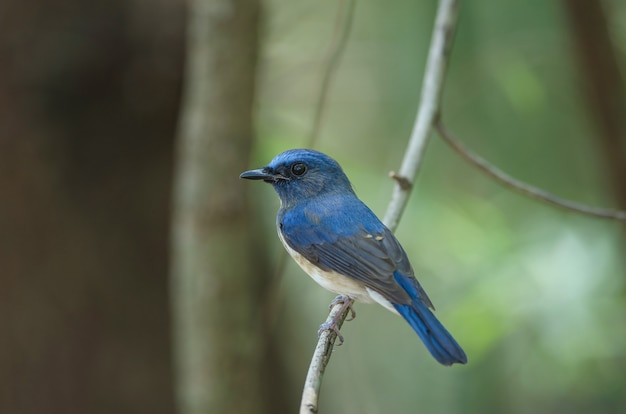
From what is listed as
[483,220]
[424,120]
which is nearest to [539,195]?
[424,120]

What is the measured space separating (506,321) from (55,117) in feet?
8.84

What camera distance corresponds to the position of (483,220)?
463cm

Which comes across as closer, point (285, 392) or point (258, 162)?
point (258, 162)

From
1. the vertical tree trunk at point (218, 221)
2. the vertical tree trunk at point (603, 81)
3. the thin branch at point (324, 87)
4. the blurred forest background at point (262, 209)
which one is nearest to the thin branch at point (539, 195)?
the thin branch at point (324, 87)

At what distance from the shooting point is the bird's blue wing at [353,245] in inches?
112

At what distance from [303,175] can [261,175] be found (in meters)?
0.23

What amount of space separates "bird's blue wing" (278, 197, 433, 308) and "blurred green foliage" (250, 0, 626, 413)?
1206mm

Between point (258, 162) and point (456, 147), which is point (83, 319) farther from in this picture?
point (456, 147)

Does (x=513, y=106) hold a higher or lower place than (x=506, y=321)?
higher

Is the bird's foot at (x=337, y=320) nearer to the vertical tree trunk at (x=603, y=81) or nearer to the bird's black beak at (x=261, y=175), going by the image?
the bird's black beak at (x=261, y=175)

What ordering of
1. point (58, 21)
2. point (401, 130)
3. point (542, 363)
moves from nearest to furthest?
point (58, 21) < point (542, 363) < point (401, 130)

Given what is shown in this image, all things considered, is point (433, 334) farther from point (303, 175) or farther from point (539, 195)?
point (303, 175)

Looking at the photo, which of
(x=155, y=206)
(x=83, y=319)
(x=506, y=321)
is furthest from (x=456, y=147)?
(x=83, y=319)

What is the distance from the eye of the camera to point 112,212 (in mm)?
4543
